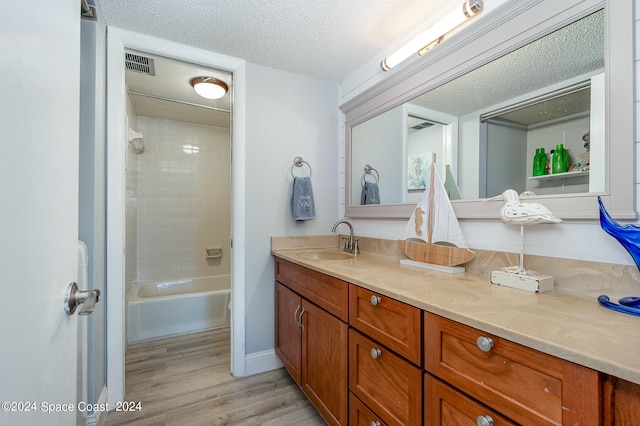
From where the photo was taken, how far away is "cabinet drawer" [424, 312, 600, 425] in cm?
59

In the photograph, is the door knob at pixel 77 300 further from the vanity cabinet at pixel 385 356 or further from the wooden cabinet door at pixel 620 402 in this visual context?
the wooden cabinet door at pixel 620 402

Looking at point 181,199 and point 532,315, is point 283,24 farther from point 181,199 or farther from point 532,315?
point 181,199

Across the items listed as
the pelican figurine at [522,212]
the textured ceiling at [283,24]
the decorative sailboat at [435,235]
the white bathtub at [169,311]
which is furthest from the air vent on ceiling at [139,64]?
the pelican figurine at [522,212]

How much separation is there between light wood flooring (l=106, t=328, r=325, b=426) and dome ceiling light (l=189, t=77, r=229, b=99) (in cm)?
223

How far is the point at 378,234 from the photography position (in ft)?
6.68

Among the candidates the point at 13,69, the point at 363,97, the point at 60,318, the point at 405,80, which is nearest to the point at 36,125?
the point at 13,69

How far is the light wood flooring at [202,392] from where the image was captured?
1.63 m

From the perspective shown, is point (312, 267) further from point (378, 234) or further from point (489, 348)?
point (489, 348)

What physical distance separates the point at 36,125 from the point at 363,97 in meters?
1.96

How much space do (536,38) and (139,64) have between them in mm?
2486

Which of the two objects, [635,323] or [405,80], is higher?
[405,80]

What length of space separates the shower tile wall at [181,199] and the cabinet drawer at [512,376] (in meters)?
3.17

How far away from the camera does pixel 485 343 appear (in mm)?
735

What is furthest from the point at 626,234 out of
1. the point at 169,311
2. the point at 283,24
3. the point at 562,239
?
the point at 169,311
